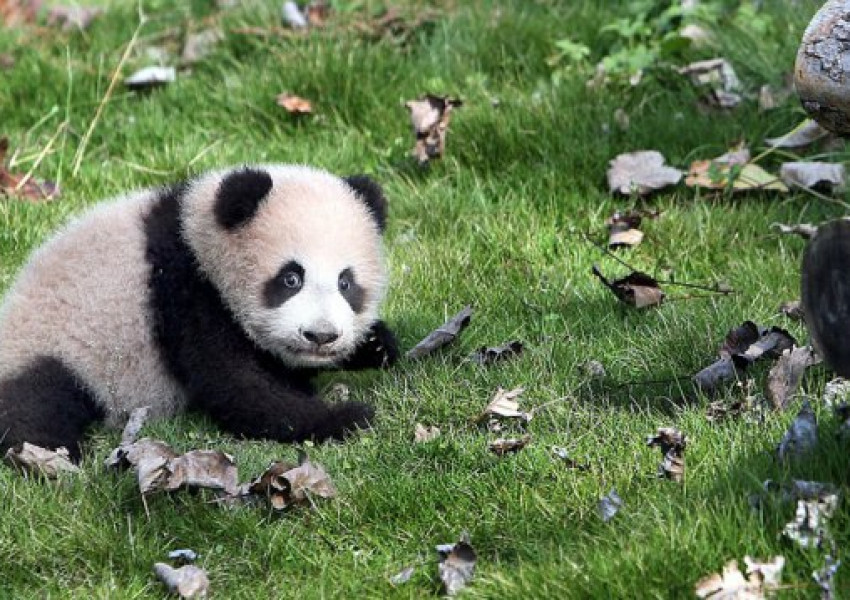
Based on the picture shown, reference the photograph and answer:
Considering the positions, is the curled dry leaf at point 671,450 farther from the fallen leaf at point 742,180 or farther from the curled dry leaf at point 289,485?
the fallen leaf at point 742,180

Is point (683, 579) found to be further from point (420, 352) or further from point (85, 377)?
point (85, 377)

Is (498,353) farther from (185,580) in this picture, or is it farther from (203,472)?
(185,580)

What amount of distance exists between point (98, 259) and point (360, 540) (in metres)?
1.63

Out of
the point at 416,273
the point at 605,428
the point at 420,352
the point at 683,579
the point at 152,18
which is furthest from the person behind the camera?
the point at 152,18

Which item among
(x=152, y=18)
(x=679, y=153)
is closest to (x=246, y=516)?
(x=679, y=153)

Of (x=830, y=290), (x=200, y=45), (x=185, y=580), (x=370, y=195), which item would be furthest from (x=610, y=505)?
(x=200, y=45)

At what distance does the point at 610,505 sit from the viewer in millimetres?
4113

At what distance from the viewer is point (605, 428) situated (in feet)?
15.5

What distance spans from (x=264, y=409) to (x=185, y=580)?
44.8 inches

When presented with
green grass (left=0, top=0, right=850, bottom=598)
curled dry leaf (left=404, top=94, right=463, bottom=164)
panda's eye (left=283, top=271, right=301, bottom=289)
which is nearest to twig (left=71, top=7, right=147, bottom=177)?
green grass (left=0, top=0, right=850, bottom=598)

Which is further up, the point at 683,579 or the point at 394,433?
the point at 683,579

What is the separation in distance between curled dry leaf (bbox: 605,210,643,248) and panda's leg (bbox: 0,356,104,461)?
8.22 ft

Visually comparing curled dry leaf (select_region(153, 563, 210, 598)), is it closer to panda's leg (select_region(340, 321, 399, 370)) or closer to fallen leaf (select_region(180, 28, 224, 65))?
panda's leg (select_region(340, 321, 399, 370))

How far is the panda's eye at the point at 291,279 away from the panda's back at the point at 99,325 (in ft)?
1.67
